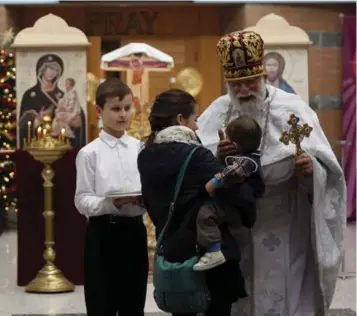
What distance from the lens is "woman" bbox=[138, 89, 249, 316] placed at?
3.71 metres

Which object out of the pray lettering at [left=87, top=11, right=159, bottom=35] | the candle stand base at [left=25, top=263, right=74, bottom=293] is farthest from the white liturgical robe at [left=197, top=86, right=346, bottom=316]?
the pray lettering at [left=87, top=11, right=159, bottom=35]

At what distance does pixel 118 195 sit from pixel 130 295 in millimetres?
487

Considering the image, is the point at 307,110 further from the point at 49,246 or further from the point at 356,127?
the point at 356,127

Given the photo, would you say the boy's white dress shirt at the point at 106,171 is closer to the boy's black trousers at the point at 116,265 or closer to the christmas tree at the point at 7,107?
the boy's black trousers at the point at 116,265

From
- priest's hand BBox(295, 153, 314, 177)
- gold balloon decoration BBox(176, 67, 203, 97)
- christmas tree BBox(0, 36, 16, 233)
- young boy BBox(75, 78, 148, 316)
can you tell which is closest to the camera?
priest's hand BBox(295, 153, 314, 177)

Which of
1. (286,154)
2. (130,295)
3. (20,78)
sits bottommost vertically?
(130,295)

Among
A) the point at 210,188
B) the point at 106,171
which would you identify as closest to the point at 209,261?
the point at 210,188

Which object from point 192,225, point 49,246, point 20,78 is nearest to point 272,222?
point 192,225

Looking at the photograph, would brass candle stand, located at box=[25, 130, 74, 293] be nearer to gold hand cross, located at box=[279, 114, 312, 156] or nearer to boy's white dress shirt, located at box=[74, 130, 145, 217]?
boy's white dress shirt, located at box=[74, 130, 145, 217]

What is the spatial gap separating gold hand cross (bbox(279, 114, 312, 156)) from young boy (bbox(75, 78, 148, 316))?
763 millimetres

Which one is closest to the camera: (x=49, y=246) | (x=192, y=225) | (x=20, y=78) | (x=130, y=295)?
(x=192, y=225)

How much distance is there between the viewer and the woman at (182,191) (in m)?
3.71

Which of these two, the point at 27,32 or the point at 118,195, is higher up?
the point at 27,32

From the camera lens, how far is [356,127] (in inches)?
484
